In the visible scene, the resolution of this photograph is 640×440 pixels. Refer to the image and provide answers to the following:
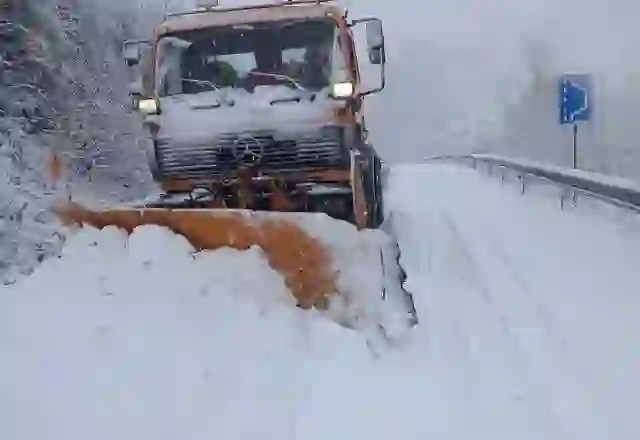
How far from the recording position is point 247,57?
8211mm

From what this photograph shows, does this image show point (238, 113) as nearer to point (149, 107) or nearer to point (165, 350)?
point (149, 107)

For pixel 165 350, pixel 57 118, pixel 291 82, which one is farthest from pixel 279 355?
pixel 57 118

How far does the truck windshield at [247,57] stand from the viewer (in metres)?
8.11

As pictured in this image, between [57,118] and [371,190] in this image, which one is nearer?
[371,190]

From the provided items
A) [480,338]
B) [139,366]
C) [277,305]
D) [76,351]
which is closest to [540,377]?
[480,338]

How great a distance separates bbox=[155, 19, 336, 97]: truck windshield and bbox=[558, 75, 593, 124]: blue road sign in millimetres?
8858

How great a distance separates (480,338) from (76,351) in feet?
8.51

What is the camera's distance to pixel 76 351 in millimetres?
5648

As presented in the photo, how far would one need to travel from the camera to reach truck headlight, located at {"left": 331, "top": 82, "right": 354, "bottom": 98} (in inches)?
308

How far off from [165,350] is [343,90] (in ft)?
10.4

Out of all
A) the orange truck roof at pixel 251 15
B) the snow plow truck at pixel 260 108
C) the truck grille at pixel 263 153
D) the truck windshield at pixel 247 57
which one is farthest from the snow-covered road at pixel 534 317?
the orange truck roof at pixel 251 15

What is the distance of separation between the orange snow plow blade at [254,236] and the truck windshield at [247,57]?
1.76 meters

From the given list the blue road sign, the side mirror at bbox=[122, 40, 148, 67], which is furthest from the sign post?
the side mirror at bbox=[122, 40, 148, 67]

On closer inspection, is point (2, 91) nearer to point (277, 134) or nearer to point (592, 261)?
point (277, 134)
